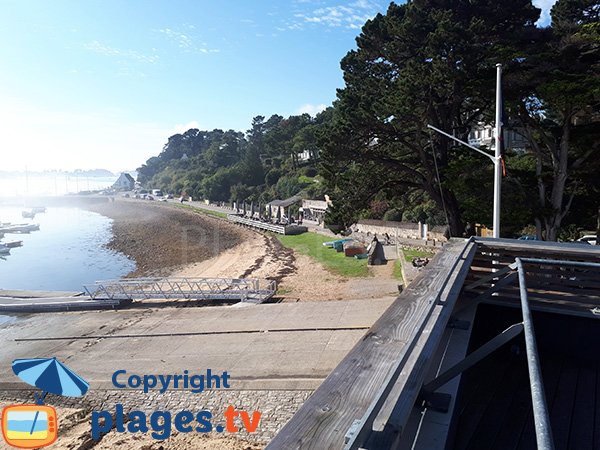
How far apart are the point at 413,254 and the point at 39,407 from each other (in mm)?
18052

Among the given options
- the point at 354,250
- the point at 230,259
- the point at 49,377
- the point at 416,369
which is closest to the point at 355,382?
the point at 416,369

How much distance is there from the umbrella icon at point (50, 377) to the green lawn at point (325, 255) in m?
13.3

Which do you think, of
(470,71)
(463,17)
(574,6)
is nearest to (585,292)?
(470,71)

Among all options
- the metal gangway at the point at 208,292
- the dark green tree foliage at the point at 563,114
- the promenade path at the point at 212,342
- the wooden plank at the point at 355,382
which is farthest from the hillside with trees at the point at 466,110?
the wooden plank at the point at 355,382

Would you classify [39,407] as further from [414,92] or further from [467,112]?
[467,112]

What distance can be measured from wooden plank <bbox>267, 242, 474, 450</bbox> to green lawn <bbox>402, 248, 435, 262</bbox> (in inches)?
735

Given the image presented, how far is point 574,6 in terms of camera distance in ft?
96.8

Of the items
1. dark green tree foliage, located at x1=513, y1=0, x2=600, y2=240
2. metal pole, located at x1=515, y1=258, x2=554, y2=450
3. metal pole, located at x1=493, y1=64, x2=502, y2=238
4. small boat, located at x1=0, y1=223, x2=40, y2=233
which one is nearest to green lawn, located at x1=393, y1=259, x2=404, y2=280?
dark green tree foliage, located at x1=513, y1=0, x2=600, y2=240

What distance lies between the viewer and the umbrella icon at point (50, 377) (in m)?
9.67

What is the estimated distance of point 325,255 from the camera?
26562mm

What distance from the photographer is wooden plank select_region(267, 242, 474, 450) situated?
1.40 metres

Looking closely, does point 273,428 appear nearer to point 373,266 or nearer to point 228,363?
point 228,363

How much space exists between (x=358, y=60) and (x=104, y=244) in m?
38.1

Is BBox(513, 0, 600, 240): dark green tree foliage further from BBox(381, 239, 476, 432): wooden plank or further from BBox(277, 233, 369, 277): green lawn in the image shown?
BBox(381, 239, 476, 432): wooden plank
